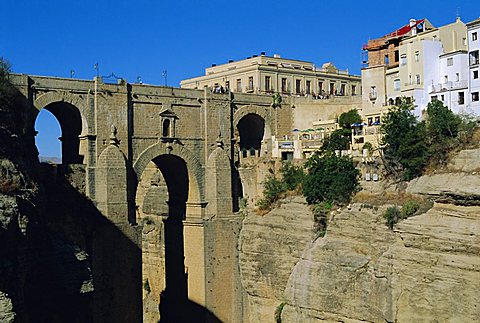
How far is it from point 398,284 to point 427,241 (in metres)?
2.16

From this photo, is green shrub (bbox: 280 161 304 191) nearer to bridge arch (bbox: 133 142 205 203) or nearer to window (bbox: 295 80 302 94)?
bridge arch (bbox: 133 142 205 203)

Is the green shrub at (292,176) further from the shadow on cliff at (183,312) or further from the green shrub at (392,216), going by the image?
the green shrub at (392,216)

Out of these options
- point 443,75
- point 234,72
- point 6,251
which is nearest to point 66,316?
point 6,251

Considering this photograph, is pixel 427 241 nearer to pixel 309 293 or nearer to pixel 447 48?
pixel 309 293

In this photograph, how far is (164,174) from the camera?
4162 cm

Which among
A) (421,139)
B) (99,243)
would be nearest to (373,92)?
(421,139)

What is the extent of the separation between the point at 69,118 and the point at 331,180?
546 inches

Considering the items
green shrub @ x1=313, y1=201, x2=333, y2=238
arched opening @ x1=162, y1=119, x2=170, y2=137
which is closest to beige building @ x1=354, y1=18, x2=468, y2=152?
green shrub @ x1=313, y1=201, x2=333, y2=238

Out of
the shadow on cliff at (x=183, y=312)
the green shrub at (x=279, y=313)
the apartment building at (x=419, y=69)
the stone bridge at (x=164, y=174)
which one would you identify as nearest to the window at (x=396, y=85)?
the apartment building at (x=419, y=69)

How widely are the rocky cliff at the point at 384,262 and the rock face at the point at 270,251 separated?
2.2 inches

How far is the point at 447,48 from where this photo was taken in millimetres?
39781

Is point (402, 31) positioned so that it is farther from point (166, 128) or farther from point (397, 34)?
point (166, 128)

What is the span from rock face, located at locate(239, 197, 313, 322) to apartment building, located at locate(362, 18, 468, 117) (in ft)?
30.2

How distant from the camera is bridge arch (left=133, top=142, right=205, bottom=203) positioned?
37812 millimetres
